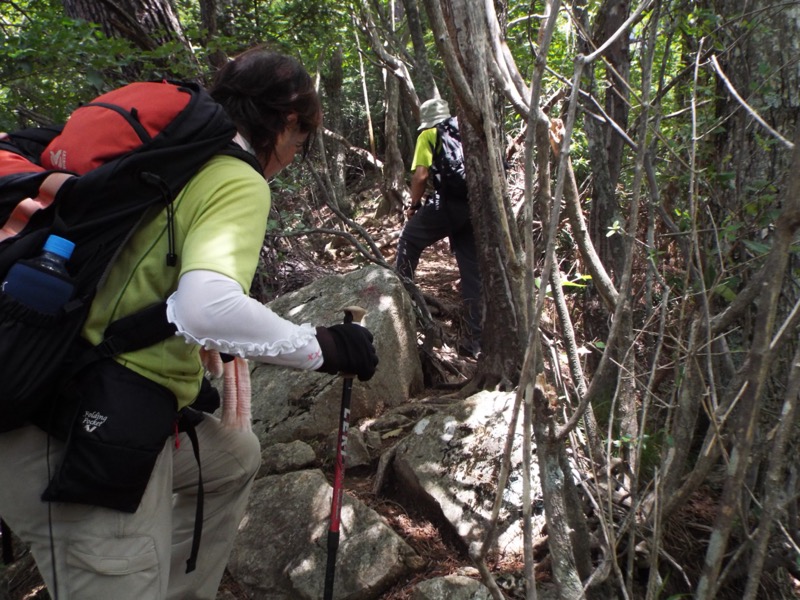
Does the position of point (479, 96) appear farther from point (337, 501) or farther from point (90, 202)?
point (337, 501)

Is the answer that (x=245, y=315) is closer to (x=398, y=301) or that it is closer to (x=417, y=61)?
(x=398, y=301)

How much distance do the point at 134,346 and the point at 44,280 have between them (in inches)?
11.6

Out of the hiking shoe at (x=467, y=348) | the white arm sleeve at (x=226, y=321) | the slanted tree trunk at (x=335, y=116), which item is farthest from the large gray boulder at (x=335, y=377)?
the slanted tree trunk at (x=335, y=116)

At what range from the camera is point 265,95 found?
2.03 metres

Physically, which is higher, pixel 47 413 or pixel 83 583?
pixel 47 413

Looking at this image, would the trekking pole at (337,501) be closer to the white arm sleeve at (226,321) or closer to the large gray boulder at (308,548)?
the large gray boulder at (308,548)

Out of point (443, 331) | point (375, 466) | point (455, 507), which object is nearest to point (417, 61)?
point (443, 331)

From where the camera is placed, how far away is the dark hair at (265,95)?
6.66 feet

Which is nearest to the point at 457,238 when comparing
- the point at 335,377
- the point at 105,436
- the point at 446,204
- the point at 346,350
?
the point at 446,204

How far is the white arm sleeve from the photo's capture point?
158 centimetres

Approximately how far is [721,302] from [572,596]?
1478 millimetres

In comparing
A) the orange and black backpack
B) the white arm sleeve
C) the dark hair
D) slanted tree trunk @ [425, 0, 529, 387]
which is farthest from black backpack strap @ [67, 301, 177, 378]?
slanted tree trunk @ [425, 0, 529, 387]

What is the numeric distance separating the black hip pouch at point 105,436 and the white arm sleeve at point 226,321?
0.24 meters

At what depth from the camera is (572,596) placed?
198cm
